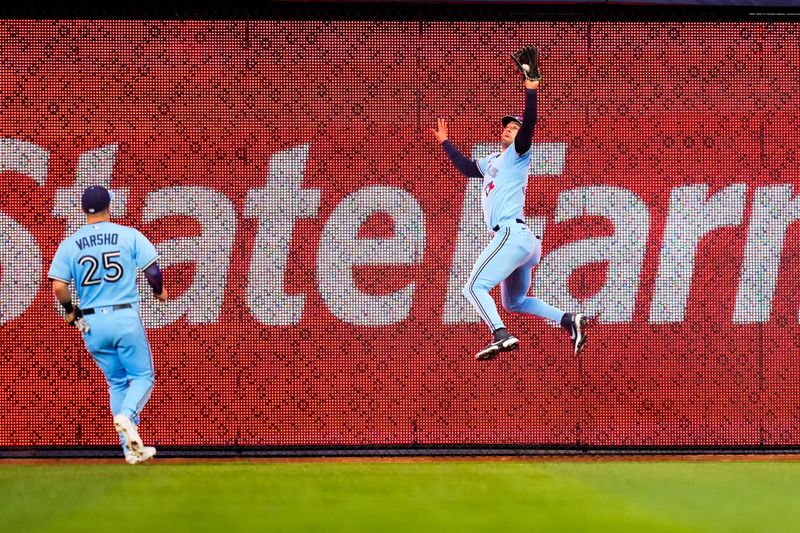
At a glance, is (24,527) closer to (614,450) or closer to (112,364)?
(112,364)

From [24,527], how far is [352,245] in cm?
298

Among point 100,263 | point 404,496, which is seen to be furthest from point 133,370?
point 404,496

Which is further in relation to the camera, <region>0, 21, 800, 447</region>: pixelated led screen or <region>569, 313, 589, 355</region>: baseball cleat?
<region>0, 21, 800, 447</region>: pixelated led screen

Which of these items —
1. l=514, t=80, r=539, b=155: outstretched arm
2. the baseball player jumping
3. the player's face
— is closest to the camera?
l=514, t=80, r=539, b=155: outstretched arm

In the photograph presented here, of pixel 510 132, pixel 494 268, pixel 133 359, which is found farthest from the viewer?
pixel 510 132

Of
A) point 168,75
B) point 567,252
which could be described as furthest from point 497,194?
point 168,75

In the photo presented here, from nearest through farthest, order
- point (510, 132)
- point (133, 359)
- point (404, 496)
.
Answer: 1. point (133, 359)
2. point (404, 496)
3. point (510, 132)

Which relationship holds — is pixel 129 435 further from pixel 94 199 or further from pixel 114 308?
pixel 94 199

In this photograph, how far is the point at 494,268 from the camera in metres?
6.64

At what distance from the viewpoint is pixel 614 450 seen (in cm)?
744

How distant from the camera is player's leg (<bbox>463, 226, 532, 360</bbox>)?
6621 millimetres

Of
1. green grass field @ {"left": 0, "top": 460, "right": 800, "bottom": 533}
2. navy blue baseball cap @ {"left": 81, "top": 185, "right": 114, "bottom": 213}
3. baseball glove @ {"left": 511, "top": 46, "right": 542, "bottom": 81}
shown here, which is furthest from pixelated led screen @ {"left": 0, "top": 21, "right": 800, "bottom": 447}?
baseball glove @ {"left": 511, "top": 46, "right": 542, "bottom": 81}

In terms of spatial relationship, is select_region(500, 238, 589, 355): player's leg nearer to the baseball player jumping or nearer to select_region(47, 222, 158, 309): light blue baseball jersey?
the baseball player jumping

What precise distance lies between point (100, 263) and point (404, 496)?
7.90ft
